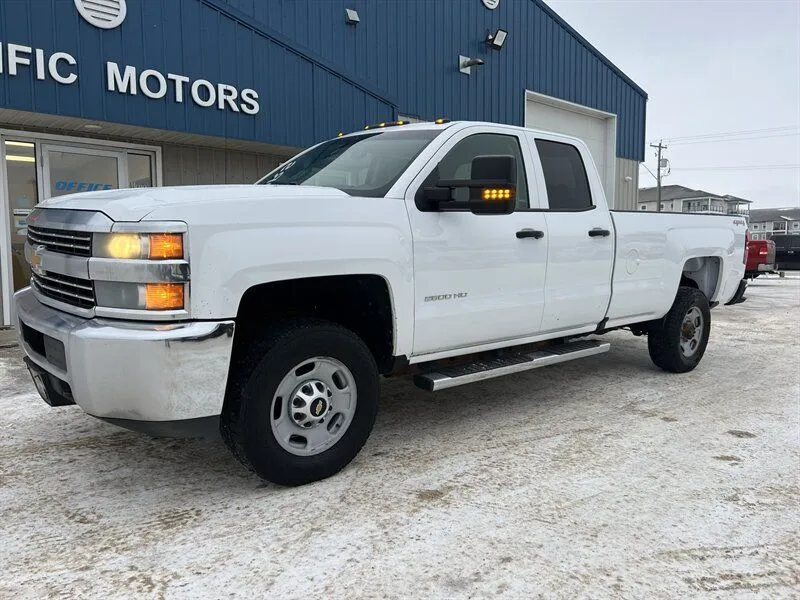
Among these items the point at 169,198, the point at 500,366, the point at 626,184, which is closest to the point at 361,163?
the point at 169,198

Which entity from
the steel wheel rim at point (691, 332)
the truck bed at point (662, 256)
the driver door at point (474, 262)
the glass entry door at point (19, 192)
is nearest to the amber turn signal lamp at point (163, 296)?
the driver door at point (474, 262)

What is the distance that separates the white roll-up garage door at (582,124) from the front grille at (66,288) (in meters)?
13.7

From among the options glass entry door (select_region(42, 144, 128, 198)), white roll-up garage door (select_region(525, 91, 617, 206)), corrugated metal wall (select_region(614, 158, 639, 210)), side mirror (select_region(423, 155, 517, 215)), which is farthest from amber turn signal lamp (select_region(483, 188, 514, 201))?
corrugated metal wall (select_region(614, 158, 639, 210))

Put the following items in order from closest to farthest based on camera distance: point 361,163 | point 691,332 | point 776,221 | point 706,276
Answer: point 361,163 < point 691,332 < point 706,276 < point 776,221

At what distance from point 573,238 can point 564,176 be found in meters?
0.54

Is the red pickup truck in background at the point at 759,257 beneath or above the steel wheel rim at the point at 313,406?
above

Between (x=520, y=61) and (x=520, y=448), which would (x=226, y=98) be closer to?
(x=520, y=448)

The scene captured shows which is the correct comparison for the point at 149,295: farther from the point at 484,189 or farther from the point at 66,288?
the point at 484,189

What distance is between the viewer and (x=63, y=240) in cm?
310

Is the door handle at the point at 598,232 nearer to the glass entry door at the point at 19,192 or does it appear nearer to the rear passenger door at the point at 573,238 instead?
the rear passenger door at the point at 573,238

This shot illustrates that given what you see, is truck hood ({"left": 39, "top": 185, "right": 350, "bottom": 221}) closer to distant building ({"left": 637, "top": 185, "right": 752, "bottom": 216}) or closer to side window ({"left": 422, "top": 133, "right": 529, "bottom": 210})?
side window ({"left": 422, "top": 133, "right": 529, "bottom": 210})

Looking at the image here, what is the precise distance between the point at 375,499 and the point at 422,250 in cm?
138

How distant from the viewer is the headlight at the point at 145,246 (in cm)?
270

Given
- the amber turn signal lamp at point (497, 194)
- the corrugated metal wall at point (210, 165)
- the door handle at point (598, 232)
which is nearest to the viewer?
the amber turn signal lamp at point (497, 194)
